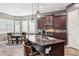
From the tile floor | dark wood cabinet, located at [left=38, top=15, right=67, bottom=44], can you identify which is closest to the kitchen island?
the tile floor

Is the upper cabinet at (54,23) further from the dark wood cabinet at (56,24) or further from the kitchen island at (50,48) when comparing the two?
the kitchen island at (50,48)

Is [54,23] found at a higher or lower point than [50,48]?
higher

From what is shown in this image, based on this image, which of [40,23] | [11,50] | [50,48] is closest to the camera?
[50,48]

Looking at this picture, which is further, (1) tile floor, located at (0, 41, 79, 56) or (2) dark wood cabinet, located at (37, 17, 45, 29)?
(2) dark wood cabinet, located at (37, 17, 45, 29)

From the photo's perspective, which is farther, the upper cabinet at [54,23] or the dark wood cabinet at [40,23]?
the upper cabinet at [54,23]

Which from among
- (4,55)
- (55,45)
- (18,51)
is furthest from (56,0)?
(4,55)

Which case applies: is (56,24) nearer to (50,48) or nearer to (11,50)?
(50,48)

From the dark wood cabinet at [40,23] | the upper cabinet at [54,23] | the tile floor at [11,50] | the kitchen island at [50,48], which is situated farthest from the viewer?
the upper cabinet at [54,23]

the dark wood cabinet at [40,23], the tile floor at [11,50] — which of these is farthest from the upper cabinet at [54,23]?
the tile floor at [11,50]

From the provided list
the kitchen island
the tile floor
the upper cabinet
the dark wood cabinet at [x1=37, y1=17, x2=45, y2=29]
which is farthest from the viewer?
the upper cabinet

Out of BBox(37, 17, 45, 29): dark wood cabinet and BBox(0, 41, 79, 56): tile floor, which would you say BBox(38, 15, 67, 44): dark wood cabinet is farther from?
BBox(0, 41, 79, 56): tile floor

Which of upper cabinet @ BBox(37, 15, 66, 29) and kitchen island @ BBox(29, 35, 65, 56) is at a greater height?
upper cabinet @ BBox(37, 15, 66, 29)

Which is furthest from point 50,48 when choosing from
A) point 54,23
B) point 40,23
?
point 54,23

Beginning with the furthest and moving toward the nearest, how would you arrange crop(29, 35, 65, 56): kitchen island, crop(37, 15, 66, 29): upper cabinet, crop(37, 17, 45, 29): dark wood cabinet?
1. crop(37, 15, 66, 29): upper cabinet
2. crop(37, 17, 45, 29): dark wood cabinet
3. crop(29, 35, 65, 56): kitchen island
